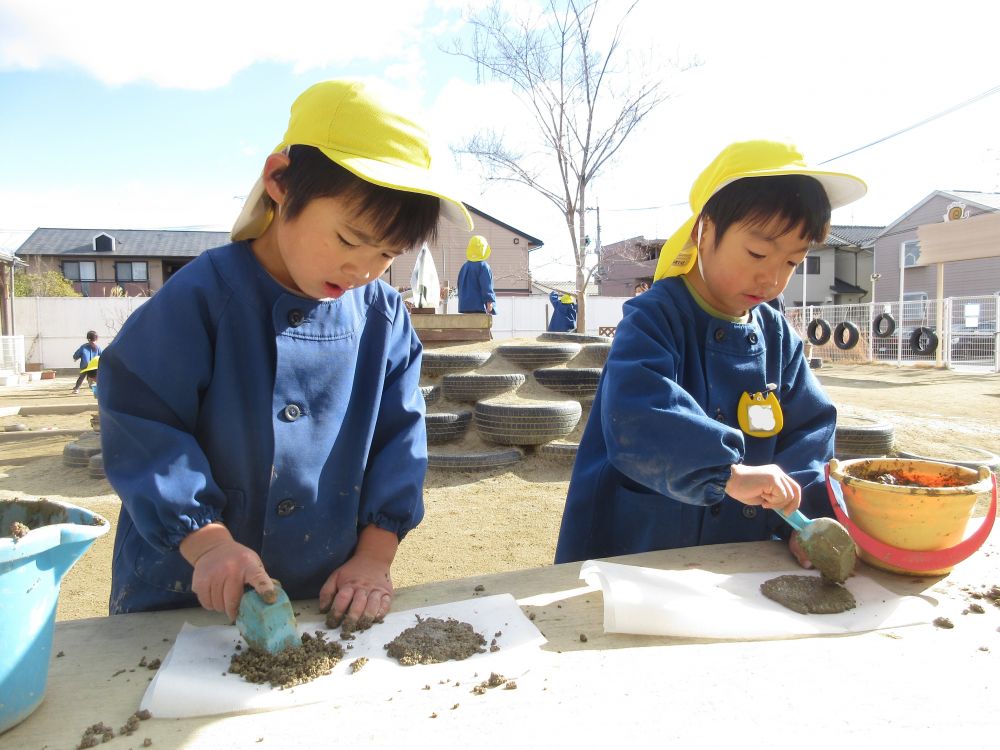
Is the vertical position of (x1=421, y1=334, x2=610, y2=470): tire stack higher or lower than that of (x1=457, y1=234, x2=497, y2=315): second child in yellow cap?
lower

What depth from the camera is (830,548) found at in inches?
48.2

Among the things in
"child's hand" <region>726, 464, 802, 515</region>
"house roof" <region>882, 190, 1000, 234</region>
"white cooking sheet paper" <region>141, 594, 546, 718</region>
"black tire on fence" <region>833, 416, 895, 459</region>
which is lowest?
"black tire on fence" <region>833, 416, 895, 459</region>

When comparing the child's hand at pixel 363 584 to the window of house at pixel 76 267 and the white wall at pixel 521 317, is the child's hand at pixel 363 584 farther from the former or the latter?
the window of house at pixel 76 267

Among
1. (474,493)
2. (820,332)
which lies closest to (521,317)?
(820,332)

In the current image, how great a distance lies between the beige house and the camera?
104ft

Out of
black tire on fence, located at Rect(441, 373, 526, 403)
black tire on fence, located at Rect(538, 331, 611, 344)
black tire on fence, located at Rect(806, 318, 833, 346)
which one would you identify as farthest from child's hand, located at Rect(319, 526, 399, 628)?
black tire on fence, located at Rect(806, 318, 833, 346)

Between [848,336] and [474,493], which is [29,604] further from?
[848,336]

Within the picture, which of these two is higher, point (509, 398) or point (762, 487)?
point (762, 487)

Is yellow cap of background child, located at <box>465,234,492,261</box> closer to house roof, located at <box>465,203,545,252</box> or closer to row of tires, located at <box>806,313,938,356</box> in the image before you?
row of tires, located at <box>806,313,938,356</box>

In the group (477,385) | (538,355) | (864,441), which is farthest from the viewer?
(538,355)

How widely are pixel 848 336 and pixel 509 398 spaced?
13093 mm

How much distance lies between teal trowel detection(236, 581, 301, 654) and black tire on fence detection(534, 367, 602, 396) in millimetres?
4505

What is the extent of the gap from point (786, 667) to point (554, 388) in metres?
4.53

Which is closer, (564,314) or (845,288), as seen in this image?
(564,314)
